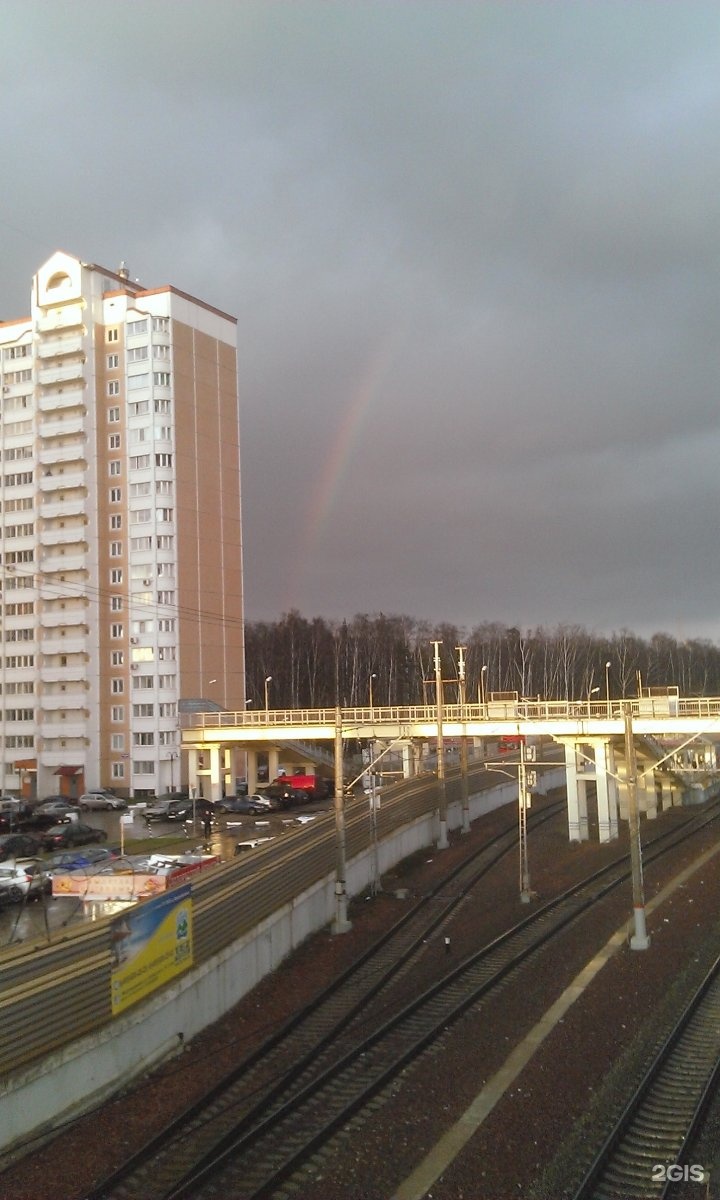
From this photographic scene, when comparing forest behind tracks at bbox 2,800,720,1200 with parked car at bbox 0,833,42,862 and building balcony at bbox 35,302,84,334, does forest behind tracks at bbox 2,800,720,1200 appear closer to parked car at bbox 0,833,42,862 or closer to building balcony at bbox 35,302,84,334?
parked car at bbox 0,833,42,862

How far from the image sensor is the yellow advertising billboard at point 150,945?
14.2m

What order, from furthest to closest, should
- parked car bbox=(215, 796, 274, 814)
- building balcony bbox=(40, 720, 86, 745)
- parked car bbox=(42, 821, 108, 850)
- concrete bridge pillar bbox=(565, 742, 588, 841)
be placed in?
building balcony bbox=(40, 720, 86, 745) < parked car bbox=(215, 796, 274, 814) < concrete bridge pillar bbox=(565, 742, 588, 841) < parked car bbox=(42, 821, 108, 850)

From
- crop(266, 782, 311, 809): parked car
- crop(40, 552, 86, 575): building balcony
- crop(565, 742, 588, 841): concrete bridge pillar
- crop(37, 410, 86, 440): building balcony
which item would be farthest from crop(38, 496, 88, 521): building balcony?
crop(565, 742, 588, 841): concrete bridge pillar

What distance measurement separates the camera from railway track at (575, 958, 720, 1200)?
11016mm

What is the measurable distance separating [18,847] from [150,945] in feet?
81.8

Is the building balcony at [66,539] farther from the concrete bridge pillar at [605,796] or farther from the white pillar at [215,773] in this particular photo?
the concrete bridge pillar at [605,796]

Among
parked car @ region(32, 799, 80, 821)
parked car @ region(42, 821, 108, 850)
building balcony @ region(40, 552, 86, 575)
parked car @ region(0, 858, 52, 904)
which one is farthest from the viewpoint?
building balcony @ region(40, 552, 86, 575)

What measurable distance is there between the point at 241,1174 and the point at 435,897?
1861 cm

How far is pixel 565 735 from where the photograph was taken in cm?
4016

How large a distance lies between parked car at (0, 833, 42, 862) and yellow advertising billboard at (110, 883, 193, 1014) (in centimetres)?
2296

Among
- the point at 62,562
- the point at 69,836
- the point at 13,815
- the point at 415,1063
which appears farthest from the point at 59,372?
the point at 415,1063

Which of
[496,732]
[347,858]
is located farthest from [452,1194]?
[496,732]

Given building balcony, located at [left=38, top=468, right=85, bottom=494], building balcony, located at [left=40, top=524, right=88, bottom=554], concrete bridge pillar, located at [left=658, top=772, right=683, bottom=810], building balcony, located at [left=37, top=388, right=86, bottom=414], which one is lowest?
concrete bridge pillar, located at [left=658, top=772, right=683, bottom=810]

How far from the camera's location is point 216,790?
5731 cm
